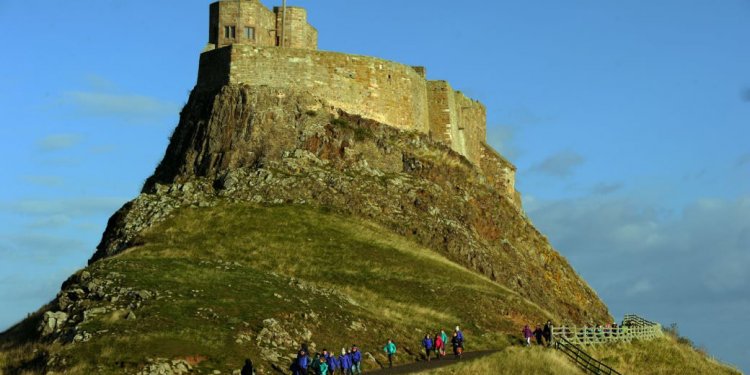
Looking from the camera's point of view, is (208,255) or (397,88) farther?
(397,88)

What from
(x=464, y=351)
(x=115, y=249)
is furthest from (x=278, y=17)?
(x=464, y=351)

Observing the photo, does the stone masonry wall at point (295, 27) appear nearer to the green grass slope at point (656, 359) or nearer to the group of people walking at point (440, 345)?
the green grass slope at point (656, 359)

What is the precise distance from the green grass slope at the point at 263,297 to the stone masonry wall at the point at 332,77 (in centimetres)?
1199

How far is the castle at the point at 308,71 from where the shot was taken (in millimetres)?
78375

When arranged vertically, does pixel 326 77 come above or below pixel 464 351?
above

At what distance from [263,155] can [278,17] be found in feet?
48.6

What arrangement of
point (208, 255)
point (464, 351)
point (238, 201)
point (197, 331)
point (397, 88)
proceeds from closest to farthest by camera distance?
point (197, 331) < point (464, 351) < point (208, 255) < point (238, 201) < point (397, 88)

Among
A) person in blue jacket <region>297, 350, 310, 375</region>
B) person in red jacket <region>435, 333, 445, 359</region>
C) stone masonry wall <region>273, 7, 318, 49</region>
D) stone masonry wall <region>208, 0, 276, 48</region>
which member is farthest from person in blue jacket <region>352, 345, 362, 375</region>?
stone masonry wall <region>273, 7, 318, 49</region>

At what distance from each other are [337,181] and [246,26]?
16.0 meters

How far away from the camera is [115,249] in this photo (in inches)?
2591

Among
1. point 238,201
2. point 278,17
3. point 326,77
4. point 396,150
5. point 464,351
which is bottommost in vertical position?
point 464,351

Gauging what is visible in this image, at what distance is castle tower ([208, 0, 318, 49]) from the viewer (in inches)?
3241

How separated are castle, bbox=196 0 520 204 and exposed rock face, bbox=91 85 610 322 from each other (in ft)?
4.42

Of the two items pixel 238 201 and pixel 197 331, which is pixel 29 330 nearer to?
pixel 197 331
